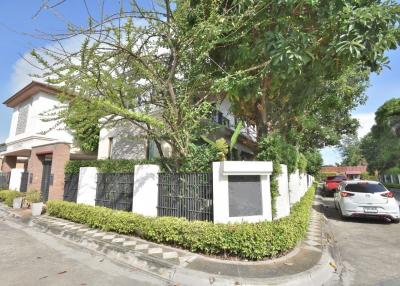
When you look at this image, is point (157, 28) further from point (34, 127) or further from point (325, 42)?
point (34, 127)

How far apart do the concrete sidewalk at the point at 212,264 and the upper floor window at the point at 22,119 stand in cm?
1402

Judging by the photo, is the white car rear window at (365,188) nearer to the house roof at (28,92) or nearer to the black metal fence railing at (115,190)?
the black metal fence railing at (115,190)

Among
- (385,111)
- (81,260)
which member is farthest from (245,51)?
(385,111)

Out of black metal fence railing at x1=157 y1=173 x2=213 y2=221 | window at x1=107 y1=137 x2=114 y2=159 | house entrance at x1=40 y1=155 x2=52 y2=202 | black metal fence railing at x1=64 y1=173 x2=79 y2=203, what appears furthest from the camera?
window at x1=107 y1=137 x2=114 y2=159

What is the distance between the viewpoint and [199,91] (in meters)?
9.09

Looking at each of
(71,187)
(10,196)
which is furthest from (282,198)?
(10,196)

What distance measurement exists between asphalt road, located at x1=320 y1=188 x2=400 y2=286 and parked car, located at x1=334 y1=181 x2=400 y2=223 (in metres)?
0.44

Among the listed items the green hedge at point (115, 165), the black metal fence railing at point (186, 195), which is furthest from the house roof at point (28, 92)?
the black metal fence railing at point (186, 195)

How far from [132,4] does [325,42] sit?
5625 mm

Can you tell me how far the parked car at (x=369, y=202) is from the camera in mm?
9555

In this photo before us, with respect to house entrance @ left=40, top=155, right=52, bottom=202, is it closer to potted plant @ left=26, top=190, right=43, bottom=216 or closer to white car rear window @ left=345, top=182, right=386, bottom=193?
potted plant @ left=26, top=190, right=43, bottom=216

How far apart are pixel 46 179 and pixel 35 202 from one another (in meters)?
1.99

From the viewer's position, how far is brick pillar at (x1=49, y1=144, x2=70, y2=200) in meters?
12.5

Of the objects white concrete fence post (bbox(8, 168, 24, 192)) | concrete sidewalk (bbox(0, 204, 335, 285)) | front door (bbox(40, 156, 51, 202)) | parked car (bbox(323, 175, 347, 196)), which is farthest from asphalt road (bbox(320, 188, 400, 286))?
white concrete fence post (bbox(8, 168, 24, 192))
